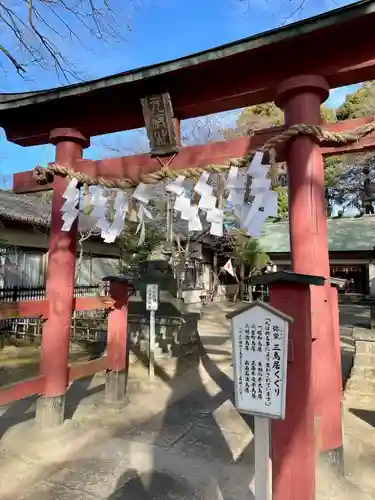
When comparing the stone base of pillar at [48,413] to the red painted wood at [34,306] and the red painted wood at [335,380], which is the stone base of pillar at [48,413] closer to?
the red painted wood at [34,306]

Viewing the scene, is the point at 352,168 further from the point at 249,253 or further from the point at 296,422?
the point at 296,422

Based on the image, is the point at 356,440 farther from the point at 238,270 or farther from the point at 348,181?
the point at 348,181

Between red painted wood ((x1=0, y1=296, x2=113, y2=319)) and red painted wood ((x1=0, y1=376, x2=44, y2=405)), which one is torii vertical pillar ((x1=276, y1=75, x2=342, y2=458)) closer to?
red painted wood ((x1=0, y1=296, x2=113, y2=319))

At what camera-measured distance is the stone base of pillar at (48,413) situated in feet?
13.8

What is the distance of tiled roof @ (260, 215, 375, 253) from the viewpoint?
22094 millimetres

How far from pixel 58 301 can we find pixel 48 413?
1.25 m

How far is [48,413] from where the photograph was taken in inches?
165

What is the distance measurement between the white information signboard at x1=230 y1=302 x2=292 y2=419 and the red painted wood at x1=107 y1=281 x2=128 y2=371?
331cm

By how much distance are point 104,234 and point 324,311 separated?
248 cm

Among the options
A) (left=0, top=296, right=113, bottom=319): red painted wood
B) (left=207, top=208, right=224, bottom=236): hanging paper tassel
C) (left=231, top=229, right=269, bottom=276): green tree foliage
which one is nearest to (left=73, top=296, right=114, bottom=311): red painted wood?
(left=0, top=296, right=113, bottom=319): red painted wood

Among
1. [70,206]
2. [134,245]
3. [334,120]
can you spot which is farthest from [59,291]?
[334,120]

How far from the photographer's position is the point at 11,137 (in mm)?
5078

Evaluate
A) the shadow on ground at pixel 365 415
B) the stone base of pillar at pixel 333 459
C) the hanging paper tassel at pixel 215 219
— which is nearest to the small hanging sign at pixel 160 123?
the hanging paper tassel at pixel 215 219

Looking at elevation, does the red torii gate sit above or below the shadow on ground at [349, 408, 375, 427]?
above
